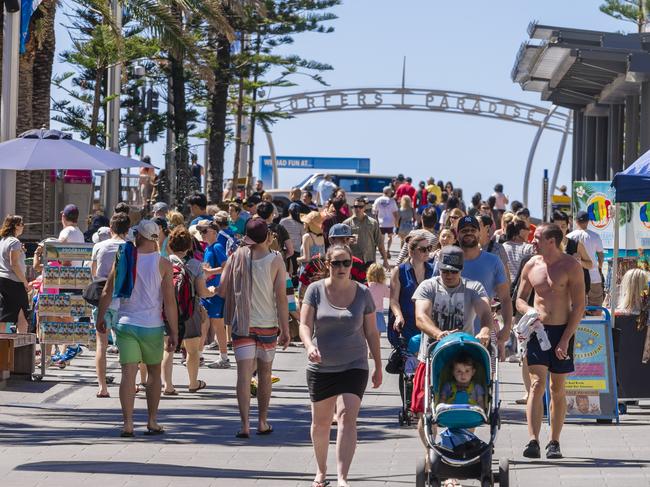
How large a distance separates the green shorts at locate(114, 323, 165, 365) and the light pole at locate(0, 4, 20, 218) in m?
7.28

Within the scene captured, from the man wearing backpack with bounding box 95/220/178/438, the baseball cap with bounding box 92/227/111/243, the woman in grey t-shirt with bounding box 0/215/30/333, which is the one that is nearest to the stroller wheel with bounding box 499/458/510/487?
the man wearing backpack with bounding box 95/220/178/438

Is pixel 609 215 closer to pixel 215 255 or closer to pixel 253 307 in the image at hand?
pixel 215 255

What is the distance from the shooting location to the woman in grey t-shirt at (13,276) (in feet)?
52.9

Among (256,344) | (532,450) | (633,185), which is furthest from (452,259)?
(633,185)

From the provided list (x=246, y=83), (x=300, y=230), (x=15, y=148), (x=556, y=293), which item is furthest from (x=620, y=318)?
(x=246, y=83)

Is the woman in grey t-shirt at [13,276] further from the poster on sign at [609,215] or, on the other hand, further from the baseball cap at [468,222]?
the poster on sign at [609,215]

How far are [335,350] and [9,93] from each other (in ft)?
33.0

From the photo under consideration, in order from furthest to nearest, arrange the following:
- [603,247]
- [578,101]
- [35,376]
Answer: [578,101] → [603,247] → [35,376]

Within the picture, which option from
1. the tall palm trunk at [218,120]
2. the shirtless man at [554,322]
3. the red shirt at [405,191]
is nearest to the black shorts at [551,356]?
the shirtless man at [554,322]

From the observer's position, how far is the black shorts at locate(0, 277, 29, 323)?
53.9ft

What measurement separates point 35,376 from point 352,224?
6.93 metres

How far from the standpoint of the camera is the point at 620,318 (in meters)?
13.8

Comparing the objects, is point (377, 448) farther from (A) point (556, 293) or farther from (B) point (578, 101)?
(B) point (578, 101)

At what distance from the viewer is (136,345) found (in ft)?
39.4
